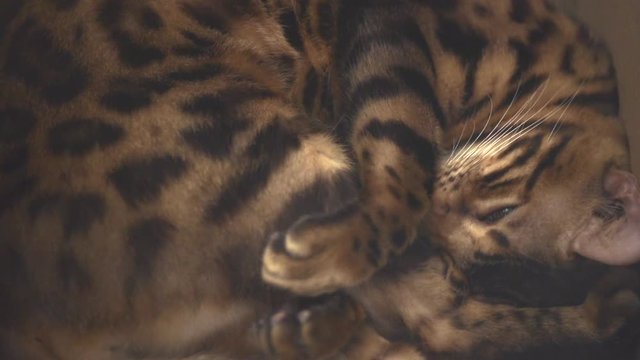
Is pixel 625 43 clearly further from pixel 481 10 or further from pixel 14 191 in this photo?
pixel 14 191

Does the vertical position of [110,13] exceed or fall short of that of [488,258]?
it exceeds it

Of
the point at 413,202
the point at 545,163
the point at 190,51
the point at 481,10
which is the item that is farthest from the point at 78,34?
the point at 545,163

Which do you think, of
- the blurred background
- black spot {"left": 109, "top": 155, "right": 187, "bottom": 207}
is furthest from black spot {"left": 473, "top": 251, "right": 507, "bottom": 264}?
black spot {"left": 109, "top": 155, "right": 187, "bottom": 207}

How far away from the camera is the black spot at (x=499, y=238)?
62.9 inches

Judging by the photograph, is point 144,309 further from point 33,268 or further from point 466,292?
point 466,292

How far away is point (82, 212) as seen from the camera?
50.6 inches

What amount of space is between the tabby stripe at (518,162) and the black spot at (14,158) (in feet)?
2.66

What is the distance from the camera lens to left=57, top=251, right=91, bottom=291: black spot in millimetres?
1276

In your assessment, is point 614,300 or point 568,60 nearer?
point 614,300

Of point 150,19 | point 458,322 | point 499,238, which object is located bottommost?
point 458,322

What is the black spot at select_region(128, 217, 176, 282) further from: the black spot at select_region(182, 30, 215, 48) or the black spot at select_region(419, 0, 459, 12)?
the black spot at select_region(419, 0, 459, 12)

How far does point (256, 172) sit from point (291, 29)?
366 mm

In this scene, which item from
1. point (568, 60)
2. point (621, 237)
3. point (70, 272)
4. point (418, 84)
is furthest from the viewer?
point (568, 60)

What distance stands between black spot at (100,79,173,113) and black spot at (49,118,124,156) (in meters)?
0.03
